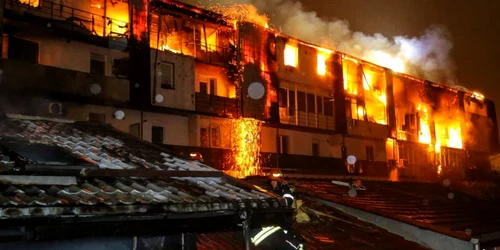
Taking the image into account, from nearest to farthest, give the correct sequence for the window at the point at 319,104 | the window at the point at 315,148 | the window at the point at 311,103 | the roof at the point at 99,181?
1. the roof at the point at 99,181
2. the window at the point at 311,103
3. the window at the point at 319,104
4. the window at the point at 315,148

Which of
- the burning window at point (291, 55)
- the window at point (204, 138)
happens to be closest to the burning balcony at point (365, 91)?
the burning window at point (291, 55)

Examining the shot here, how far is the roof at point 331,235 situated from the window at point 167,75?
1506 cm

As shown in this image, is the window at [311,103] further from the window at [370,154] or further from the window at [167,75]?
the window at [167,75]

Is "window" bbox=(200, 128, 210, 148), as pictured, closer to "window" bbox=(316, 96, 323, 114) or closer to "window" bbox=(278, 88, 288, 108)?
"window" bbox=(278, 88, 288, 108)

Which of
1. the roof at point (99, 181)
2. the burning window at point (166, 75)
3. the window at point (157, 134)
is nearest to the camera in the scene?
the roof at point (99, 181)

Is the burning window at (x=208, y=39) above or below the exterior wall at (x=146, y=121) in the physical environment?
above

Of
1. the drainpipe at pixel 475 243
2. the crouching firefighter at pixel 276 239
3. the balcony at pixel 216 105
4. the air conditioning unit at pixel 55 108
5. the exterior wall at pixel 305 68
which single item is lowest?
the drainpipe at pixel 475 243

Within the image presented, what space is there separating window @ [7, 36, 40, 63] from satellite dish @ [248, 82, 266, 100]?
1314cm

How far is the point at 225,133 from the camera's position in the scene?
2892 cm

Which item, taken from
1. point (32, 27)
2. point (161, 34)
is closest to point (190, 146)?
point (161, 34)

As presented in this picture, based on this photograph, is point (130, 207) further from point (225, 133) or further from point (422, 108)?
point (422, 108)

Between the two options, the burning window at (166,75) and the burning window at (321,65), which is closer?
the burning window at (166,75)

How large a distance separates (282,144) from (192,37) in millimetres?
9900

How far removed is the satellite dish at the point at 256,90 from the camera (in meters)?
30.2
